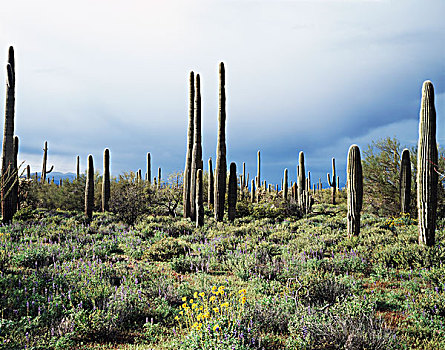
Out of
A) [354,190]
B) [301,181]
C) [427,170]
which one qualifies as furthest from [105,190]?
[427,170]

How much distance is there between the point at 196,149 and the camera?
18609 mm

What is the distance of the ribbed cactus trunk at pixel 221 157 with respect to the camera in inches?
667

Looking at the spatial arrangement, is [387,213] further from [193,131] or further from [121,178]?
[121,178]

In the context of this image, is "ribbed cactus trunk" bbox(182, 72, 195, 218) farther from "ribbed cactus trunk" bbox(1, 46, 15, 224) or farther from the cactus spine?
"ribbed cactus trunk" bbox(1, 46, 15, 224)

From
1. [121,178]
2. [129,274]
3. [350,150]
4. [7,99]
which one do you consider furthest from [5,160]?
[350,150]

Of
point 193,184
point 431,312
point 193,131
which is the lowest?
point 431,312

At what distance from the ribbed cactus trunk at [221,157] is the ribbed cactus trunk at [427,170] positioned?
941 cm

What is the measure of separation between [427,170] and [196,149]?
1188cm

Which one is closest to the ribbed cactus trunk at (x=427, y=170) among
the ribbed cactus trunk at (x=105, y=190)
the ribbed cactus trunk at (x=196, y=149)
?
the ribbed cactus trunk at (x=196, y=149)

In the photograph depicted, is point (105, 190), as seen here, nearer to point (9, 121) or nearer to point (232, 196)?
point (9, 121)

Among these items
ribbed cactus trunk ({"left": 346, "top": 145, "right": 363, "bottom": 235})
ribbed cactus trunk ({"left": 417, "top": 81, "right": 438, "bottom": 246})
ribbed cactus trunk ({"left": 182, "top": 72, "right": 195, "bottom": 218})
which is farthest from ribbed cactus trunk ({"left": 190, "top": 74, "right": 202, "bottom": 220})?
ribbed cactus trunk ({"left": 417, "top": 81, "right": 438, "bottom": 246})

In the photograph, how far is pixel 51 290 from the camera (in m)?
5.94

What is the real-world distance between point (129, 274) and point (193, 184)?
37.7ft

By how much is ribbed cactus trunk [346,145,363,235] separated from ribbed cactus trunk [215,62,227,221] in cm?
669
